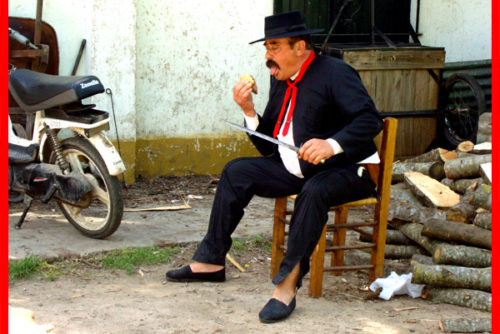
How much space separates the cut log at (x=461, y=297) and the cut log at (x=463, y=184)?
156 cm

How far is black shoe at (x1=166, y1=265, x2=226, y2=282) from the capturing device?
15.6 ft

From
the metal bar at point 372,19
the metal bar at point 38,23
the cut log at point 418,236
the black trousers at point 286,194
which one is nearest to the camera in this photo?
the black trousers at point 286,194

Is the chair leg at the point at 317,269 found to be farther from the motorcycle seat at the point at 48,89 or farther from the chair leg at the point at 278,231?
the motorcycle seat at the point at 48,89

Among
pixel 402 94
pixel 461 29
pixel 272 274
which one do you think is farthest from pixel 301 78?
pixel 461 29

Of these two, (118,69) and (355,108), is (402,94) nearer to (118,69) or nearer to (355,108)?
(118,69)

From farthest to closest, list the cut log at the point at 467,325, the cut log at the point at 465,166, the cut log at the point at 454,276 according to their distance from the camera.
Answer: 1. the cut log at the point at 465,166
2. the cut log at the point at 454,276
3. the cut log at the point at 467,325

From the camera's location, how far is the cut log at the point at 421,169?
21.4 feet

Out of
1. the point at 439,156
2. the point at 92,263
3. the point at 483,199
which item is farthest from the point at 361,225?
the point at 439,156

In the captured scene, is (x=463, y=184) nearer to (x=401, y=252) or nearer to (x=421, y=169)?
(x=421, y=169)

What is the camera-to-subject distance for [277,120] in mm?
4707

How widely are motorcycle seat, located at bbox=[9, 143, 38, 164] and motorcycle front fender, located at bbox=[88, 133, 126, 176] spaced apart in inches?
21.5

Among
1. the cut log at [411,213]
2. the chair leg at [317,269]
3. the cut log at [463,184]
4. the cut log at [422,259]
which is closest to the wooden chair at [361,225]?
the chair leg at [317,269]

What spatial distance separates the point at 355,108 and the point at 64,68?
3643 millimetres

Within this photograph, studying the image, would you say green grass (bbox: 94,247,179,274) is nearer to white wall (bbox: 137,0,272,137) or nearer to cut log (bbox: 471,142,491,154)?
white wall (bbox: 137,0,272,137)
